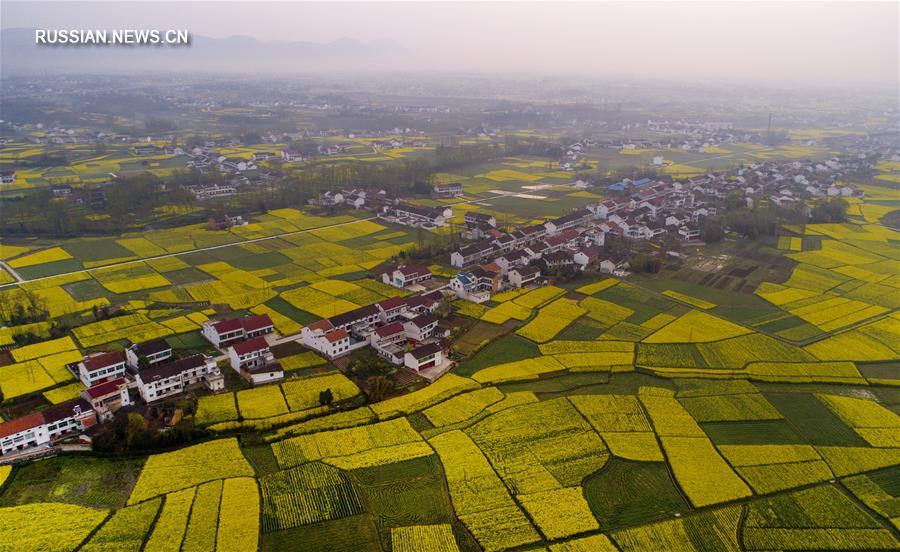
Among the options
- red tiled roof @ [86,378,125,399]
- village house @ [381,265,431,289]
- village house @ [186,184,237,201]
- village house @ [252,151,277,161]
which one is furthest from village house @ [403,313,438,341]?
village house @ [252,151,277,161]

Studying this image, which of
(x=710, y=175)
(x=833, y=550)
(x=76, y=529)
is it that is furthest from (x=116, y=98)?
(x=833, y=550)

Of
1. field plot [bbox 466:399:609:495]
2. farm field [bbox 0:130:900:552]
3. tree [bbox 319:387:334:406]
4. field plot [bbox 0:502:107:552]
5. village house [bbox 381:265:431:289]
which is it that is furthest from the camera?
village house [bbox 381:265:431:289]

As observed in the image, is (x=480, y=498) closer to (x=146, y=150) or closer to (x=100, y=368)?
(x=100, y=368)

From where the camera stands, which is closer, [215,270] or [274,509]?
[274,509]

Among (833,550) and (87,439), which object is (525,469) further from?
(87,439)

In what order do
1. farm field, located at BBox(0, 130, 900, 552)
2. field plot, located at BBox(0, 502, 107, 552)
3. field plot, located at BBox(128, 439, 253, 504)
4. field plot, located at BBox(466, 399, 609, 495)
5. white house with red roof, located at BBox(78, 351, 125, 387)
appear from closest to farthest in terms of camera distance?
field plot, located at BBox(0, 502, 107, 552) < farm field, located at BBox(0, 130, 900, 552) < field plot, located at BBox(128, 439, 253, 504) < field plot, located at BBox(466, 399, 609, 495) < white house with red roof, located at BBox(78, 351, 125, 387)

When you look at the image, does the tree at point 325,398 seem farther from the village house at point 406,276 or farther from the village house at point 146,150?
the village house at point 146,150

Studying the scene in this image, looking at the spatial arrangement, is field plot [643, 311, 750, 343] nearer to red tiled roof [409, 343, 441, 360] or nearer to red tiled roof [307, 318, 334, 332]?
red tiled roof [409, 343, 441, 360]
